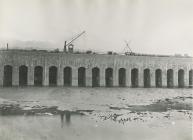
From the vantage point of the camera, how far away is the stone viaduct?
44.8ft

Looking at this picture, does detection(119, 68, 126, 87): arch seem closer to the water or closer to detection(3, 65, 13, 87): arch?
the water

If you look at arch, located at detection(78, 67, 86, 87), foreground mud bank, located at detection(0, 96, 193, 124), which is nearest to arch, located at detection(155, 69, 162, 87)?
arch, located at detection(78, 67, 86, 87)

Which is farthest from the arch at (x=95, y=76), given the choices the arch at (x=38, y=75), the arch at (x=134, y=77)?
the arch at (x=38, y=75)

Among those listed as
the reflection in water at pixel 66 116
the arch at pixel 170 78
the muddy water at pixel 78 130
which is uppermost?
the arch at pixel 170 78

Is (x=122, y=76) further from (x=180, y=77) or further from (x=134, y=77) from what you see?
(x=180, y=77)

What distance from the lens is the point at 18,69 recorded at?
13.4 meters

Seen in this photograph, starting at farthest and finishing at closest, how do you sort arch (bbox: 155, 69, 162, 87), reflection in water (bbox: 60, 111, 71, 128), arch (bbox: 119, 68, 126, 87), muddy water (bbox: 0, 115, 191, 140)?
arch (bbox: 155, 69, 162, 87) < arch (bbox: 119, 68, 126, 87) < reflection in water (bbox: 60, 111, 71, 128) < muddy water (bbox: 0, 115, 191, 140)

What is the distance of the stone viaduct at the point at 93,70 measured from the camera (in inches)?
537

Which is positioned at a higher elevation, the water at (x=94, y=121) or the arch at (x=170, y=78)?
the arch at (x=170, y=78)

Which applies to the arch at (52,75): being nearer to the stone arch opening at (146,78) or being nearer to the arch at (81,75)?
the arch at (81,75)

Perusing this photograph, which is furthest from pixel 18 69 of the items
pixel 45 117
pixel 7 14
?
pixel 7 14

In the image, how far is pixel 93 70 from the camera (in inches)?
611

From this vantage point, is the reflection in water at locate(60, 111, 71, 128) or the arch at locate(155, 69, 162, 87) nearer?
the reflection in water at locate(60, 111, 71, 128)

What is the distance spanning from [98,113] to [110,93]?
4.02 metres
